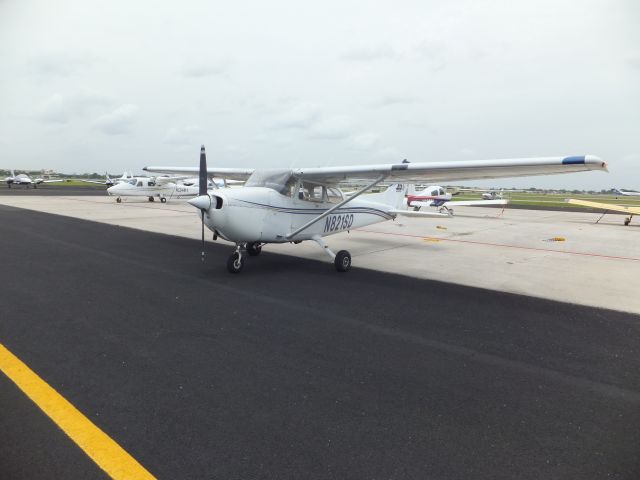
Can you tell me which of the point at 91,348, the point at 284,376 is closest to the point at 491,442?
the point at 284,376

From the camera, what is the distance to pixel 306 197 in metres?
9.31

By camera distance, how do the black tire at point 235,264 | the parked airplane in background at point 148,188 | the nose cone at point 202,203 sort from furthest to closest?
the parked airplane in background at point 148,188
the black tire at point 235,264
the nose cone at point 202,203

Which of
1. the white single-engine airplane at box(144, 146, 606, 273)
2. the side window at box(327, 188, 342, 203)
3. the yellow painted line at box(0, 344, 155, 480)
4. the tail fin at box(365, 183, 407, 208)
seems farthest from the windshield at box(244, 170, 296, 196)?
the yellow painted line at box(0, 344, 155, 480)

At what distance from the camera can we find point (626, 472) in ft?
8.41

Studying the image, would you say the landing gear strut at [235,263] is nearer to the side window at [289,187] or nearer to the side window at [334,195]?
the side window at [289,187]

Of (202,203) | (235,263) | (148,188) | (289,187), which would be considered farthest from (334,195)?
(148,188)

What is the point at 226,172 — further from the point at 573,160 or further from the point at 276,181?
the point at 573,160

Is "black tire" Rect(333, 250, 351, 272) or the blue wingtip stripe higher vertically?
the blue wingtip stripe

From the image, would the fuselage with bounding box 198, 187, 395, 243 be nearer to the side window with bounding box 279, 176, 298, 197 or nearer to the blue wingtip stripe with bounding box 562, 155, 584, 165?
the side window with bounding box 279, 176, 298, 197

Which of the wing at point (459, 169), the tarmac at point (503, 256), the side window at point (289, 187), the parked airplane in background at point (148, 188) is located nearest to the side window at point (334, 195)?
the wing at point (459, 169)

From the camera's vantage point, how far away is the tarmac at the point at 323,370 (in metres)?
2.64

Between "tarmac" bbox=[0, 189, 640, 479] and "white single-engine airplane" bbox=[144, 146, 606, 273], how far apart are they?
3.12 ft

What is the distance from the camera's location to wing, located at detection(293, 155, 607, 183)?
6.20 meters

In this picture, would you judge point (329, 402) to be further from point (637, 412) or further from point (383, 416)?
point (637, 412)
